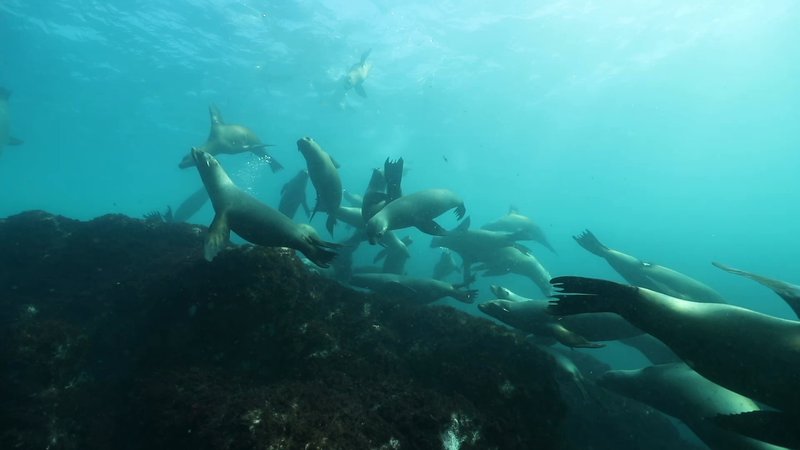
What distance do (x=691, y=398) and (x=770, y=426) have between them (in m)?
1.76

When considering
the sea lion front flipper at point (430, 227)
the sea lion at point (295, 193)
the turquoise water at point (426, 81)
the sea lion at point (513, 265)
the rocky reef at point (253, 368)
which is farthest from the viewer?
the turquoise water at point (426, 81)

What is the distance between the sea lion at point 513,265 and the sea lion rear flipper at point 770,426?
8.81 meters

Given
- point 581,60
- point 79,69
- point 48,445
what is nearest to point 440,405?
point 48,445

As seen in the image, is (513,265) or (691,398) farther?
(513,265)

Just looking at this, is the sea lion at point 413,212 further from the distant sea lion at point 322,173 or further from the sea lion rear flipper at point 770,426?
the sea lion rear flipper at point 770,426

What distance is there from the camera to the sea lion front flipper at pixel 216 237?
4559 millimetres

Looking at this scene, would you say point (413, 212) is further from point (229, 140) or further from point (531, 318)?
point (229, 140)

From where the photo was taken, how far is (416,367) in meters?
4.53

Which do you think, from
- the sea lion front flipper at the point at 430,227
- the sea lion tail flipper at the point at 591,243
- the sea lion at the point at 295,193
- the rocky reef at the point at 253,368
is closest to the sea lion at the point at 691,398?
the rocky reef at the point at 253,368

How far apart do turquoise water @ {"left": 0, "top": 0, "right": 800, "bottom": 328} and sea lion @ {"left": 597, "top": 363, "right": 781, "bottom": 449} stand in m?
15.6

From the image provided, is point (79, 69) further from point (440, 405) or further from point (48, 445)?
point (440, 405)

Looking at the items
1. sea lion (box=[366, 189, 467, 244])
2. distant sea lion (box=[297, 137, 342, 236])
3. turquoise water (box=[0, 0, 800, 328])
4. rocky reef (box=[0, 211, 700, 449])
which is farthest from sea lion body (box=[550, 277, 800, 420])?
turquoise water (box=[0, 0, 800, 328])

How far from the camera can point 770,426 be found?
132 inches

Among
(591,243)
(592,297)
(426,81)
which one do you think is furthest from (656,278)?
(426,81)
